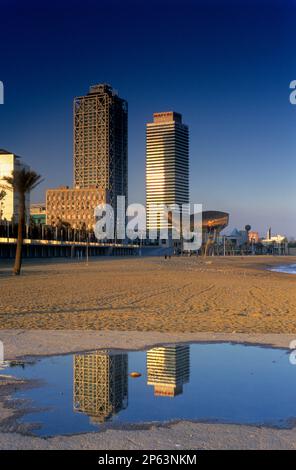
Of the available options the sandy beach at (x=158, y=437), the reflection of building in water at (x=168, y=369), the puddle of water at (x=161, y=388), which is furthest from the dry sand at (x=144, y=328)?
the reflection of building in water at (x=168, y=369)

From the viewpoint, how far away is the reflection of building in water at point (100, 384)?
6031 millimetres

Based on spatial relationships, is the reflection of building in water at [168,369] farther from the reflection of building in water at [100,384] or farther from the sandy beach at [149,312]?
the sandy beach at [149,312]

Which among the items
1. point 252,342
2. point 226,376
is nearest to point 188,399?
point 226,376

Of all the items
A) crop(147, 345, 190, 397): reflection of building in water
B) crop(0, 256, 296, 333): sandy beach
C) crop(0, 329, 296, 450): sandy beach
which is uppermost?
crop(0, 329, 296, 450): sandy beach

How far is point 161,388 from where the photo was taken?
689 centimetres

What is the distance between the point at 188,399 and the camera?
6398 mm

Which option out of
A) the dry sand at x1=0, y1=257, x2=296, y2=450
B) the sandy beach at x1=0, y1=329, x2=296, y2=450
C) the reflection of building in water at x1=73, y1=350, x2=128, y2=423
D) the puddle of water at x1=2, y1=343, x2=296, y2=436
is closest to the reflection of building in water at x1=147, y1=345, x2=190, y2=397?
the puddle of water at x1=2, y1=343, x2=296, y2=436

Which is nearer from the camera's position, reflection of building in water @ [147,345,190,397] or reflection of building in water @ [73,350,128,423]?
reflection of building in water @ [73,350,128,423]

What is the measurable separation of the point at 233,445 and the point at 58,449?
61.9 inches

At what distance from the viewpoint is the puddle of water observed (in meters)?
5.68

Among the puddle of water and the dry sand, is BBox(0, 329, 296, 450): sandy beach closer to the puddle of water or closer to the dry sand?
the dry sand

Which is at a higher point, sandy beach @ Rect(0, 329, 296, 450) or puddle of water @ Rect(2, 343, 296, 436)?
sandy beach @ Rect(0, 329, 296, 450)

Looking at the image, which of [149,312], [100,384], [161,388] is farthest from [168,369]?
[149,312]
